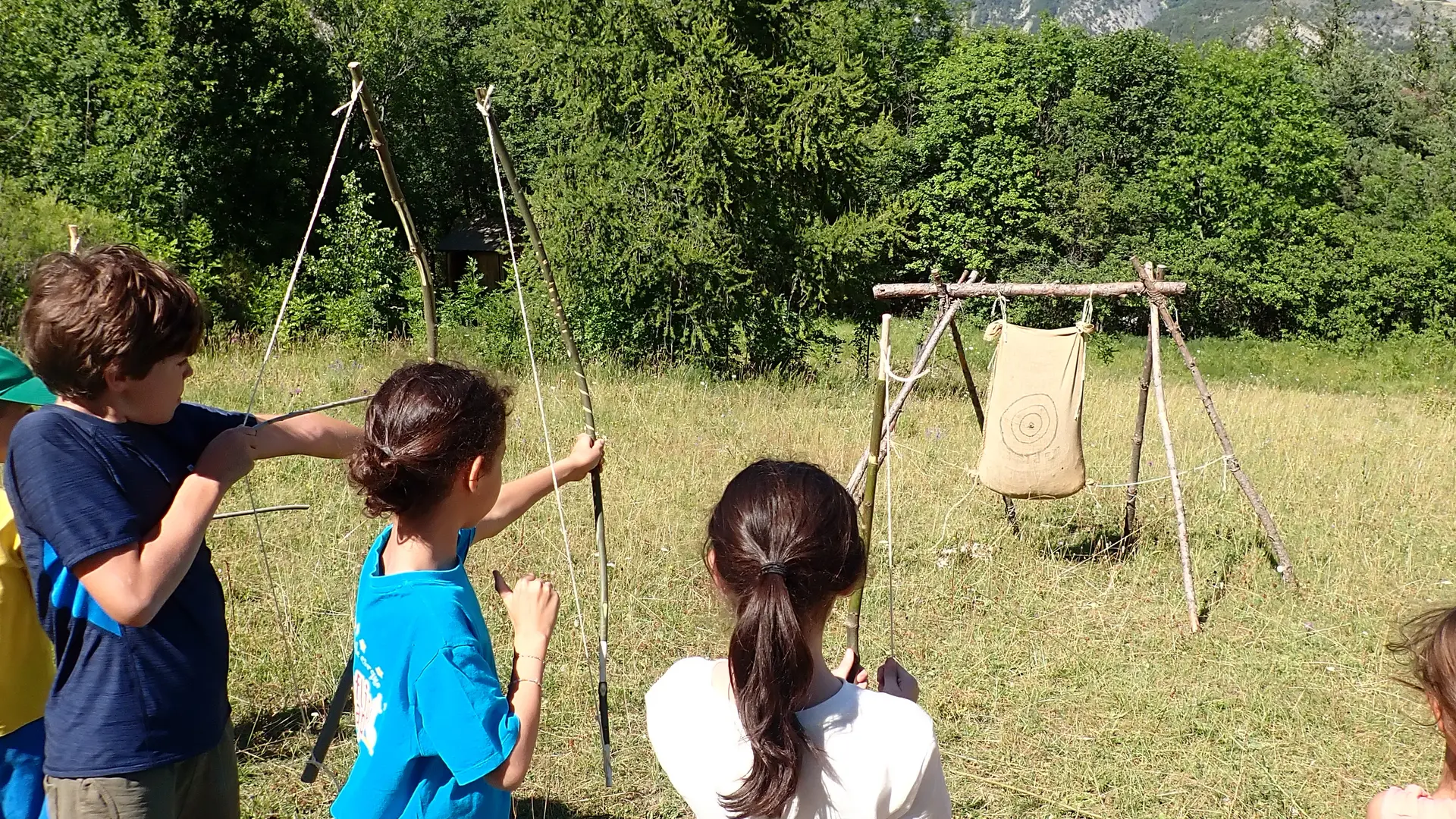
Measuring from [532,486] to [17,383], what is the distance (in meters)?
0.97

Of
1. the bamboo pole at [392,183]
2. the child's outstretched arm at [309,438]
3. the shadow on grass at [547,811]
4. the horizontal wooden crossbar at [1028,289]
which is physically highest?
the bamboo pole at [392,183]

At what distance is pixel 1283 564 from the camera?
4945 millimetres

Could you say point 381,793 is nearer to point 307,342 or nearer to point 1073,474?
point 1073,474

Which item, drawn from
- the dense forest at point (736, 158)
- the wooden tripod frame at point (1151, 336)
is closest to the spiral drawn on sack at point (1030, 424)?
the wooden tripod frame at point (1151, 336)

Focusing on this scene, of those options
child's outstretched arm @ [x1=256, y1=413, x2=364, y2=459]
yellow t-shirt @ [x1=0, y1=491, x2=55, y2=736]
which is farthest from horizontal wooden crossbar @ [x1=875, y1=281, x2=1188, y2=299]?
yellow t-shirt @ [x1=0, y1=491, x2=55, y2=736]

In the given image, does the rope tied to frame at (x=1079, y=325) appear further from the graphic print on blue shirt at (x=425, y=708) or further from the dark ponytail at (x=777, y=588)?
the graphic print on blue shirt at (x=425, y=708)

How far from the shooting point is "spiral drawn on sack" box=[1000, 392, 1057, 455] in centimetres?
482

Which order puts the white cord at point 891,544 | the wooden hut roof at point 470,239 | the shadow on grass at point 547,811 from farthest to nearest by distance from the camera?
1. the wooden hut roof at point 470,239
2. the white cord at point 891,544
3. the shadow on grass at point 547,811

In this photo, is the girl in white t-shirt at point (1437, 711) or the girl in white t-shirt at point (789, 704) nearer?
the girl in white t-shirt at point (789, 704)

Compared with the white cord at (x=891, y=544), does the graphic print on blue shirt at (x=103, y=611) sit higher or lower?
higher

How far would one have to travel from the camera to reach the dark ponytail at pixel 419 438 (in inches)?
57.2

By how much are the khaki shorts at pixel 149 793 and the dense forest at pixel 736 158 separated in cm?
489

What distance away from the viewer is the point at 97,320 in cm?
144

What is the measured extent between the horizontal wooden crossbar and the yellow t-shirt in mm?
3699
